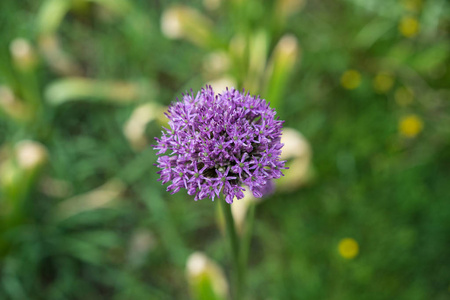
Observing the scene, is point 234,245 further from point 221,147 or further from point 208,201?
point 208,201

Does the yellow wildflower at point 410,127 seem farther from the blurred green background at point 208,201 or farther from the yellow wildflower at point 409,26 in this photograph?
the yellow wildflower at point 409,26

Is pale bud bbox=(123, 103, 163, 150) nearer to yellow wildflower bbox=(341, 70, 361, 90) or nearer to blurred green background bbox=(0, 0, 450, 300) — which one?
blurred green background bbox=(0, 0, 450, 300)

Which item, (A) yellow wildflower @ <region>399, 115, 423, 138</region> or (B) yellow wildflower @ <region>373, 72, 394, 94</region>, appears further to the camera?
(B) yellow wildflower @ <region>373, 72, 394, 94</region>

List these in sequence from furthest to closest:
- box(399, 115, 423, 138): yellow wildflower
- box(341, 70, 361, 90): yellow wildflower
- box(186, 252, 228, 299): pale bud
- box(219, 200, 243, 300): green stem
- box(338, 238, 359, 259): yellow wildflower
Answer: box(341, 70, 361, 90): yellow wildflower
box(399, 115, 423, 138): yellow wildflower
box(338, 238, 359, 259): yellow wildflower
box(186, 252, 228, 299): pale bud
box(219, 200, 243, 300): green stem

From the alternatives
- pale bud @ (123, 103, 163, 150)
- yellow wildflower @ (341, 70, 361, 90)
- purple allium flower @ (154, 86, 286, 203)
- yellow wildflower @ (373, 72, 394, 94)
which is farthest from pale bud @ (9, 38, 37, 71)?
yellow wildflower @ (373, 72, 394, 94)

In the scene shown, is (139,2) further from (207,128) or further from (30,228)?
(207,128)

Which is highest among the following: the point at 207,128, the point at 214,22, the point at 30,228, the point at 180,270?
the point at 214,22

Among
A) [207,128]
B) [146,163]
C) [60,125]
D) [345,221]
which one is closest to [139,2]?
[60,125]
